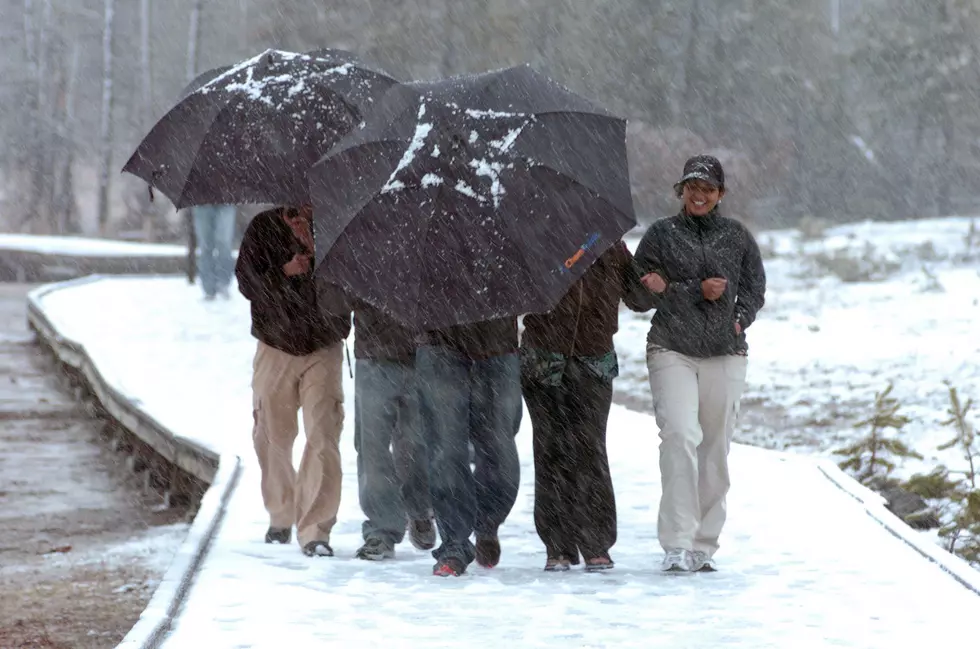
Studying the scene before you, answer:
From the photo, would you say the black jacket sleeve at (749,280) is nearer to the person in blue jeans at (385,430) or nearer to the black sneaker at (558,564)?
the black sneaker at (558,564)

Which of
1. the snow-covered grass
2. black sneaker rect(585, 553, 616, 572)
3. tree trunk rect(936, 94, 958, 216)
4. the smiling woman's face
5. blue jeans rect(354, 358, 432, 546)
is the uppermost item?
tree trunk rect(936, 94, 958, 216)

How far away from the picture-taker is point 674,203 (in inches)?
1433

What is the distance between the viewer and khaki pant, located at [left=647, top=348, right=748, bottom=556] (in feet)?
26.3

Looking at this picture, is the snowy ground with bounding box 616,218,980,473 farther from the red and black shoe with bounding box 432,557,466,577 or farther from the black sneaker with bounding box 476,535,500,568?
the red and black shoe with bounding box 432,557,466,577

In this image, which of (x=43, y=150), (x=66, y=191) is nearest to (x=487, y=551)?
(x=66, y=191)

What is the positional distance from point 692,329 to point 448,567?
1.58m

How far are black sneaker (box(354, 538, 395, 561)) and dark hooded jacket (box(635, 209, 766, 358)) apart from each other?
64.1 inches

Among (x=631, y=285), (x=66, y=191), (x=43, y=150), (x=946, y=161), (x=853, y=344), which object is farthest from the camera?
(x=43, y=150)

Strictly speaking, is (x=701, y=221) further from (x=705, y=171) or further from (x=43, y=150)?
(x=43, y=150)

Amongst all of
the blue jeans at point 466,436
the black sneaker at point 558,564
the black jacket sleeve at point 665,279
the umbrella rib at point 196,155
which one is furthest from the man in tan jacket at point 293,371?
the black jacket sleeve at point 665,279

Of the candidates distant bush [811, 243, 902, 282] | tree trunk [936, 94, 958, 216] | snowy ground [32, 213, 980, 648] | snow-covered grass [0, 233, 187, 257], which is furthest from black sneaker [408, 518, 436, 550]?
tree trunk [936, 94, 958, 216]

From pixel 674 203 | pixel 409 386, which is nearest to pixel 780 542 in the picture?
pixel 409 386

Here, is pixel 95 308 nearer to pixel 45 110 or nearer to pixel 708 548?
pixel 708 548

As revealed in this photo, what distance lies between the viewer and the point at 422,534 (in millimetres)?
8797
